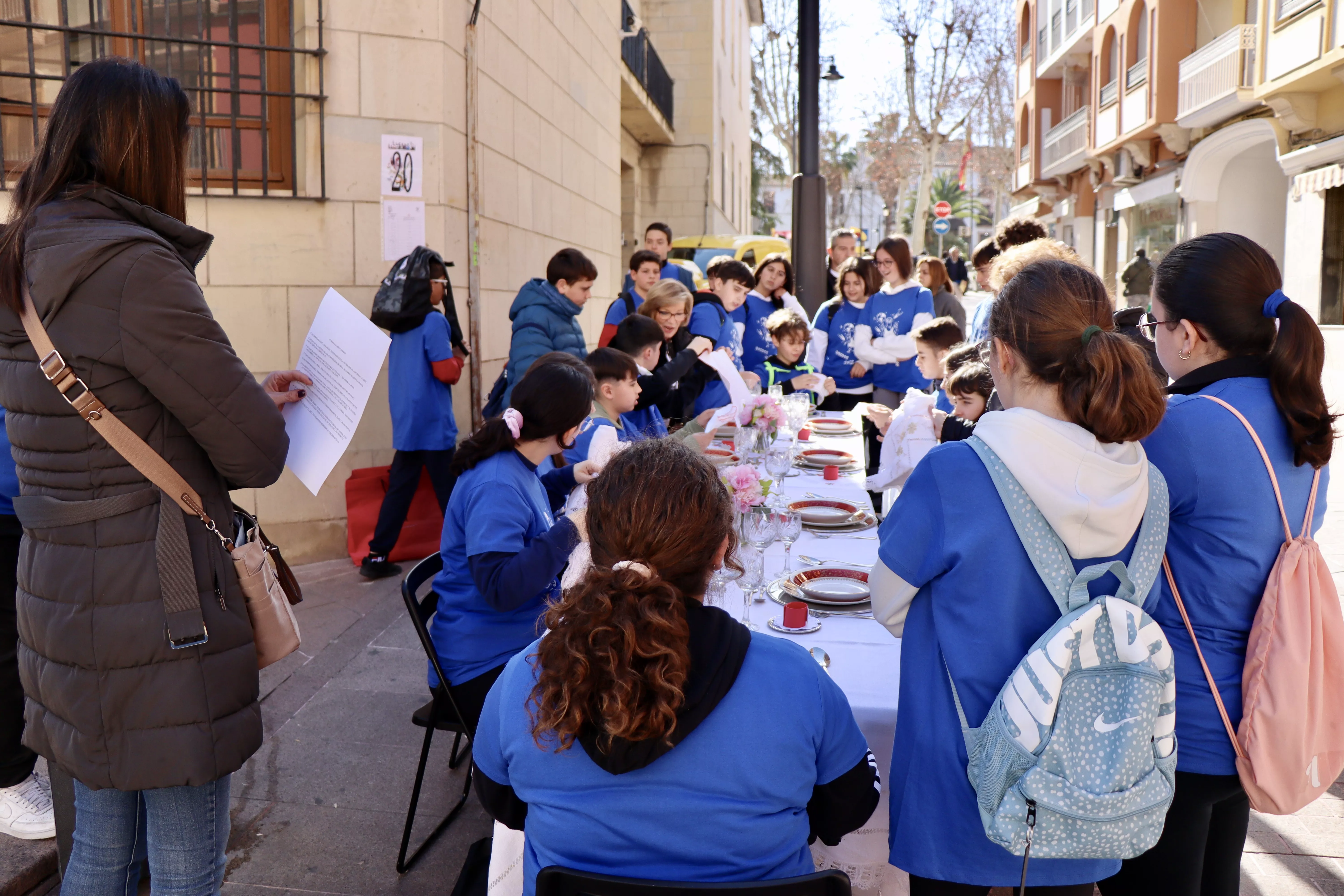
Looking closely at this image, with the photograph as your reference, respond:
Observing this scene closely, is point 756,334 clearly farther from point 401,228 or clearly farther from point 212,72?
point 212,72

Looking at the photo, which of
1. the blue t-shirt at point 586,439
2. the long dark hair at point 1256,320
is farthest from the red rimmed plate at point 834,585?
the blue t-shirt at point 586,439

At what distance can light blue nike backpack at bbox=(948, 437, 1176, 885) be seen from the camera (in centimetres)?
149

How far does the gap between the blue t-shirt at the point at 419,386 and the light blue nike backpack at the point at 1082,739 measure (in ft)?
13.7

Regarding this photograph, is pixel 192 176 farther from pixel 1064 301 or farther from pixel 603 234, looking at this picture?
pixel 603 234

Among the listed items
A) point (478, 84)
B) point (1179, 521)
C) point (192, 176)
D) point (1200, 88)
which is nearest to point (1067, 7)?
point (1200, 88)

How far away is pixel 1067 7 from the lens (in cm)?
2641

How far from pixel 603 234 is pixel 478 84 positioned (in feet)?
14.4

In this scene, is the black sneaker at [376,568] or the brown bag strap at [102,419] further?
the black sneaker at [376,568]

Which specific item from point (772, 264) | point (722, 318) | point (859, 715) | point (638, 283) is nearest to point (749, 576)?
point (859, 715)

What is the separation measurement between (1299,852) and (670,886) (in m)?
2.49

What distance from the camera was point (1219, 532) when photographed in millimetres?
1786

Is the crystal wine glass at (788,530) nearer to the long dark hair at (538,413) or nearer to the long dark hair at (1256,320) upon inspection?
the long dark hair at (538,413)

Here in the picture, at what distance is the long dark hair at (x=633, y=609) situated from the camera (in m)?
1.27

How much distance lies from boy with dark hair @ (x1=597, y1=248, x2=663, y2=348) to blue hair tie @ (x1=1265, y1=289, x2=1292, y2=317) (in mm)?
4351
